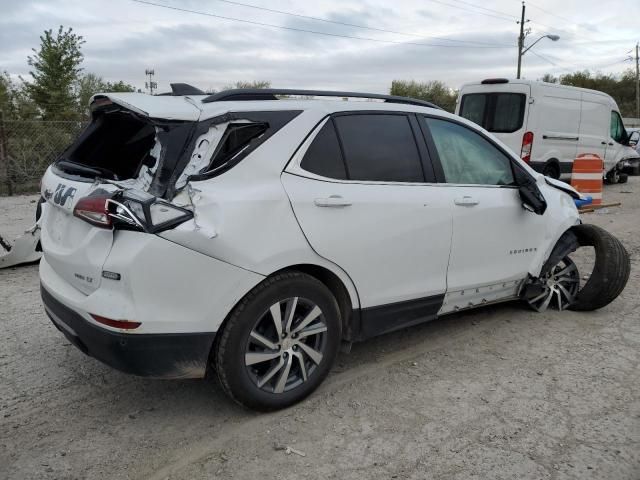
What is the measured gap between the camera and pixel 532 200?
4.25 m

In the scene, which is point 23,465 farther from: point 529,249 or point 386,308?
point 529,249

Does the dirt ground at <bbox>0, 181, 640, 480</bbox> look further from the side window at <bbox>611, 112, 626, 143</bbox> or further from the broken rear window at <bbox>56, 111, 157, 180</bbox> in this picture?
the side window at <bbox>611, 112, 626, 143</bbox>

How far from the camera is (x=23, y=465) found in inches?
107

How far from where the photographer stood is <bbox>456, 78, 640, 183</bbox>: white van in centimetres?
1221

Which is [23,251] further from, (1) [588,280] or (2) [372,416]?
(1) [588,280]

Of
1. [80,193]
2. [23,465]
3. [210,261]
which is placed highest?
[80,193]

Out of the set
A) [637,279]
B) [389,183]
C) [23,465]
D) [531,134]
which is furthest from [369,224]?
[531,134]

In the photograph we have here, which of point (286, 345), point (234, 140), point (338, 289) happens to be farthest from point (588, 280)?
point (234, 140)

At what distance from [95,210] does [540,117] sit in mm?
11450

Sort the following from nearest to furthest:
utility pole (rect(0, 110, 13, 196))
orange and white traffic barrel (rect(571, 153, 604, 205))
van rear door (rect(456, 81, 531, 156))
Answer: orange and white traffic barrel (rect(571, 153, 604, 205)) → utility pole (rect(0, 110, 13, 196)) → van rear door (rect(456, 81, 531, 156))

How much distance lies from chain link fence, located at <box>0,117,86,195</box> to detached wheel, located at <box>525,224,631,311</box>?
10.2m

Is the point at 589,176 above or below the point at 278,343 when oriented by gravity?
above

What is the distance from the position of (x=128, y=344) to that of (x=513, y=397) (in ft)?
7.28

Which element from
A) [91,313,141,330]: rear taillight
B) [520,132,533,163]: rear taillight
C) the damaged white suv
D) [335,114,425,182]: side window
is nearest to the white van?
[520,132,533,163]: rear taillight
